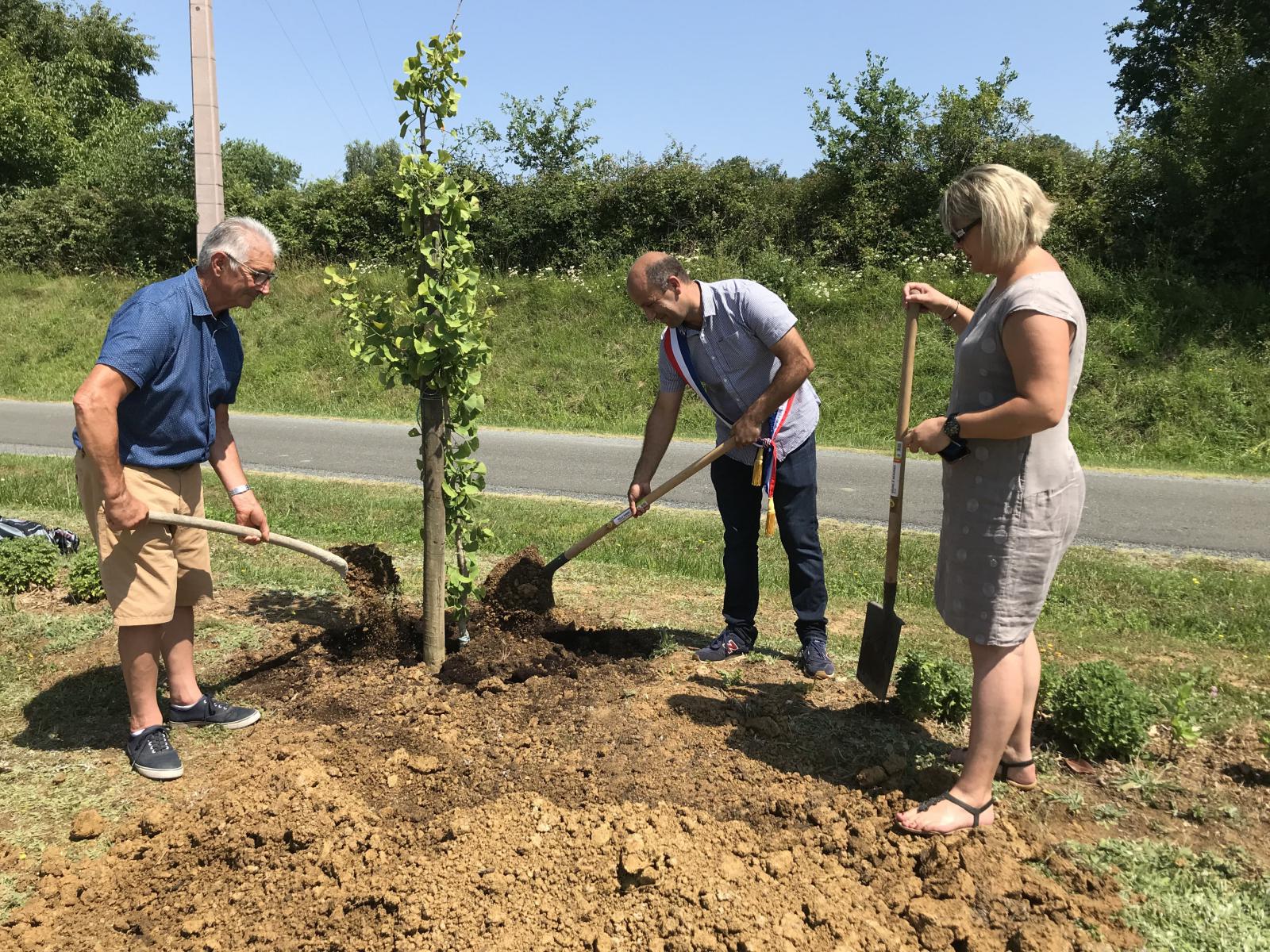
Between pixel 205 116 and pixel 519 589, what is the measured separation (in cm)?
1139

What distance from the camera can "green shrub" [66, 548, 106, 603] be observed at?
4.90 m

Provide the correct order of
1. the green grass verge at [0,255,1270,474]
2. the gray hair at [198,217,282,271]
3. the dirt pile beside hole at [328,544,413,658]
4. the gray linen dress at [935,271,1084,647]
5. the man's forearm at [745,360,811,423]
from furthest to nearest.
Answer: the green grass verge at [0,255,1270,474]
the dirt pile beside hole at [328,544,413,658]
the man's forearm at [745,360,811,423]
the gray hair at [198,217,282,271]
the gray linen dress at [935,271,1084,647]

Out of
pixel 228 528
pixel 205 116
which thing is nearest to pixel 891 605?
pixel 228 528

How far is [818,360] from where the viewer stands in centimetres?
1398

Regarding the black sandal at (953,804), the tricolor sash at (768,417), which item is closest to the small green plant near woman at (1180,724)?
the black sandal at (953,804)

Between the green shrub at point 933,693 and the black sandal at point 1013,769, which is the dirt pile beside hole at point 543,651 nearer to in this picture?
the green shrub at point 933,693

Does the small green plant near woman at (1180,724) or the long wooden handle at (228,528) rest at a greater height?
the long wooden handle at (228,528)

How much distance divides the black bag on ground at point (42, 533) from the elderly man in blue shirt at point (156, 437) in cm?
296

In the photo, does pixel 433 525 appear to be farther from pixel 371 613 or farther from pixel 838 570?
pixel 838 570

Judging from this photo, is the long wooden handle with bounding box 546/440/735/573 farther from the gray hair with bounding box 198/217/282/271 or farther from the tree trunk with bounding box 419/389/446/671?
the gray hair with bounding box 198/217/282/271

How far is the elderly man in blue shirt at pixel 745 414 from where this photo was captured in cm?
386

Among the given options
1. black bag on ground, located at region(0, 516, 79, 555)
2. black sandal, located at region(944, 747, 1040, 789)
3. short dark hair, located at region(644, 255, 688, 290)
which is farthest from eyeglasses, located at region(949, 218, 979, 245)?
black bag on ground, located at region(0, 516, 79, 555)

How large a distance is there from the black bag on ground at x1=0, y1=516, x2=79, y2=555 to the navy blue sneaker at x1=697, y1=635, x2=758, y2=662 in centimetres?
427

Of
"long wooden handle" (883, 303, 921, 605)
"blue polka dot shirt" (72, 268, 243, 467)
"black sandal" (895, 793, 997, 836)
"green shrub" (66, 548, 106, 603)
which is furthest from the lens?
"green shrub" (66, 548, 106, 603)
